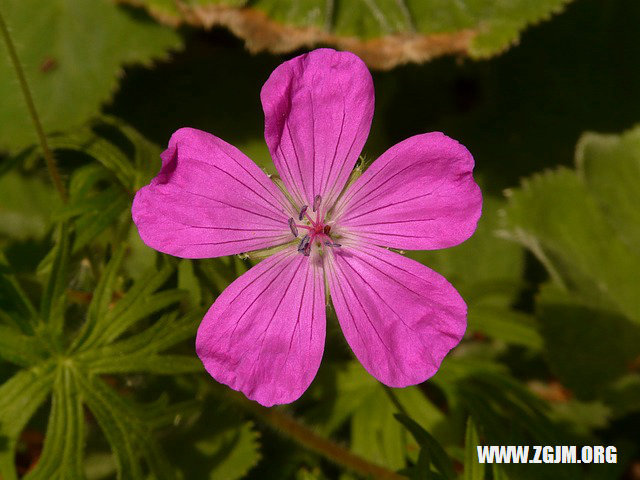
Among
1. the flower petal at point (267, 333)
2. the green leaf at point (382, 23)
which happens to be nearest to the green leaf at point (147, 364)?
the flower petal at point (267, 333)

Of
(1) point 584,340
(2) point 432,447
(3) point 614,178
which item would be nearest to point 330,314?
(2) point 432,447

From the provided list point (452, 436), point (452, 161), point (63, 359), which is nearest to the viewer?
point (452, 161)

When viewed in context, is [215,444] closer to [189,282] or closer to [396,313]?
[189,282]

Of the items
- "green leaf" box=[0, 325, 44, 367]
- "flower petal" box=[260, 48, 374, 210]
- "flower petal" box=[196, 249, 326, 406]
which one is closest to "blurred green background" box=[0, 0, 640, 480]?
"green leaf" box=[0, 325, 44, 367]

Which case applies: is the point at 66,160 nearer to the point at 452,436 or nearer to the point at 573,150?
the point at 452,436

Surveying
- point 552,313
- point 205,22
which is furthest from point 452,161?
point 205,22

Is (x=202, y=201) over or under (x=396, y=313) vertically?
over

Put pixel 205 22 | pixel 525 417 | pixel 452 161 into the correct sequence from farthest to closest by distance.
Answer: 1. pixel 205 22
2. pixel 525 417
3. pixel 452 161
